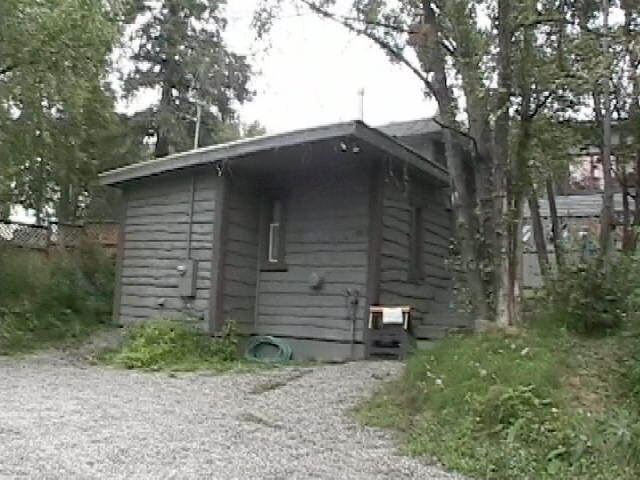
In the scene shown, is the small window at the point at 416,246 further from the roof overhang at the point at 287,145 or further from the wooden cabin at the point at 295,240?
the roof overhang at the point at 287,145

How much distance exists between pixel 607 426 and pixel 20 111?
40.4ft

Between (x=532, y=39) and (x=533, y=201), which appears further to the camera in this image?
(x=533, y=201)

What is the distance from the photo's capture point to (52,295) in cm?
1443

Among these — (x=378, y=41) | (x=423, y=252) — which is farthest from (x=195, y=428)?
(x=423, y=252)

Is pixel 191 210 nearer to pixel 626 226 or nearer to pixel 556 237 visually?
pixel 556 237

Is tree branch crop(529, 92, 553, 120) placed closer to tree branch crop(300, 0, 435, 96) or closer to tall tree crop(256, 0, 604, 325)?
tall tree crop(256, 0, 604, 325)

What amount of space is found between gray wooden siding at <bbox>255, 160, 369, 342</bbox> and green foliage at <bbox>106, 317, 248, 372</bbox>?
0.91 meters

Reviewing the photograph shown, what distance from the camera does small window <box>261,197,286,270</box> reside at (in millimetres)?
11766

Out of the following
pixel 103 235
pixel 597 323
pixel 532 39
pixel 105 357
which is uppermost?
pixel 532 39

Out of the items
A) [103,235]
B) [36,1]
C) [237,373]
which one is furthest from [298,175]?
[103,235]

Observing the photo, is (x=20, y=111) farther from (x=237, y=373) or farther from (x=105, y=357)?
(x=237, y=373)

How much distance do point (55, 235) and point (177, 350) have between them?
6.49 m

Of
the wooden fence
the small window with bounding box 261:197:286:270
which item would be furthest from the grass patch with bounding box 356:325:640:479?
the wooden fence

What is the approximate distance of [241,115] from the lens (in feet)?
76.1
